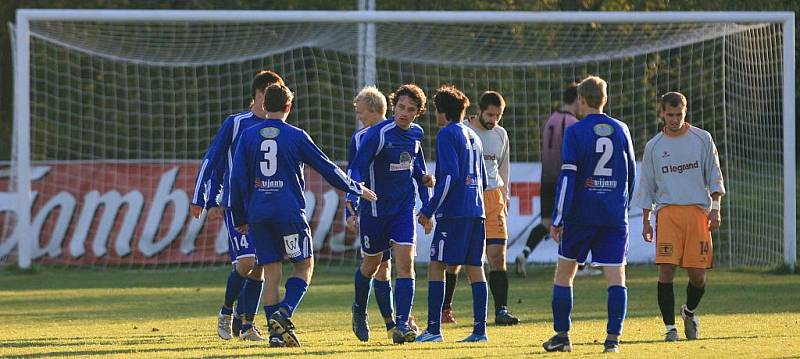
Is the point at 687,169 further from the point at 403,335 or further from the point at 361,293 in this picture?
the point at 361,293

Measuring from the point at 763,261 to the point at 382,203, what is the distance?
943cm

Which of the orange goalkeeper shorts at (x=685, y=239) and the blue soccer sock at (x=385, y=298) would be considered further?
the blue soccer sock at (x=385, y=298)

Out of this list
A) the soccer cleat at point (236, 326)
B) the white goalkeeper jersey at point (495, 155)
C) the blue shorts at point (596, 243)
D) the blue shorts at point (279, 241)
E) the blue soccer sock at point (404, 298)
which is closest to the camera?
the blue shorts at point (596, 243)

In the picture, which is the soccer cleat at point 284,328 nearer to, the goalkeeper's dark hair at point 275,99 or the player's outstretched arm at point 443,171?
the player's outstretched arm at point 443,171

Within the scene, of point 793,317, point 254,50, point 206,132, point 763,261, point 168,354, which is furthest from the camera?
point 206,132

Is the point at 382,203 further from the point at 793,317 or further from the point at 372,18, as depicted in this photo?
the point at 372,18

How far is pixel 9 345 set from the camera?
385 inches

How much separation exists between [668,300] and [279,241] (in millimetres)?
2728

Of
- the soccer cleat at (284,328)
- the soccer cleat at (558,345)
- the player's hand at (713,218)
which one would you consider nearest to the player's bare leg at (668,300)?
the player's hand at (713,218)

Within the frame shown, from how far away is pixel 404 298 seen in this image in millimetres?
9578

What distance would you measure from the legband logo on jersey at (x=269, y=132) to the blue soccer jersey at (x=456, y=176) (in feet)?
3.53

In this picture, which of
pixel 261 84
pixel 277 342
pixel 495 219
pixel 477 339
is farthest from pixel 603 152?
pixel 495 219

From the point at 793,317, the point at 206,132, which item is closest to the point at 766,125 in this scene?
the point at 793,317

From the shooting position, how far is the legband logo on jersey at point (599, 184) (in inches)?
341
